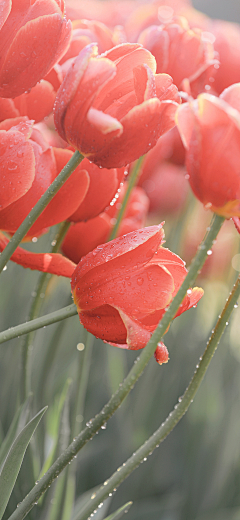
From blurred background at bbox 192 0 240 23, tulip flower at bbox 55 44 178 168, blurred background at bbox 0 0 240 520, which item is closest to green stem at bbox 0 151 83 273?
tulip flower at bbox 55 44 178 168

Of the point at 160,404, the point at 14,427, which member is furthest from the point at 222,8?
the point at 14,427

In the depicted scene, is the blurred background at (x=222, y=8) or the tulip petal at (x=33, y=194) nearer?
the tulip petal at (x=33, y=194)

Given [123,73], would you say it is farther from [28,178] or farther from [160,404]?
[160,404]

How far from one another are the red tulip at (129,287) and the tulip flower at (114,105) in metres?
0.04

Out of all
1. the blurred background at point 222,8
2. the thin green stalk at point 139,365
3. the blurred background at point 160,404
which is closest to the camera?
Answer: the thin green stalk at point 139,365

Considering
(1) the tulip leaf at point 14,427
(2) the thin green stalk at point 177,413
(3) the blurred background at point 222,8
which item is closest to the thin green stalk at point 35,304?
(1) the tulip leaf at point 14,427

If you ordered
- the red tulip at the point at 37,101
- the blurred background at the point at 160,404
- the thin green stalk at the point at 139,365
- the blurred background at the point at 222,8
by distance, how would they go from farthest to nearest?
A: 1. the blurred background at the point at 222,8
2. the blurred background at the point at 160,404
3. the red tulip at the point at 37,101
4. the thin green stalk at the point at 139,365

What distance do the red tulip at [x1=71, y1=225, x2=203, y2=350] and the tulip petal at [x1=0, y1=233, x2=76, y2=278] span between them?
0.02m

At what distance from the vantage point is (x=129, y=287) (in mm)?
210

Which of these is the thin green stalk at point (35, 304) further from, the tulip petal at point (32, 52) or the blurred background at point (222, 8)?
the blurred background at point (222, 8)

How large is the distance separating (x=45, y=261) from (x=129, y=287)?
5 centimetres

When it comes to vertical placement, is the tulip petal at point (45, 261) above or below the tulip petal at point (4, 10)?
below

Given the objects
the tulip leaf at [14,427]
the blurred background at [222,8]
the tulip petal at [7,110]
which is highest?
the blurred background at [222,8]

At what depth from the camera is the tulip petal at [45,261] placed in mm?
238
